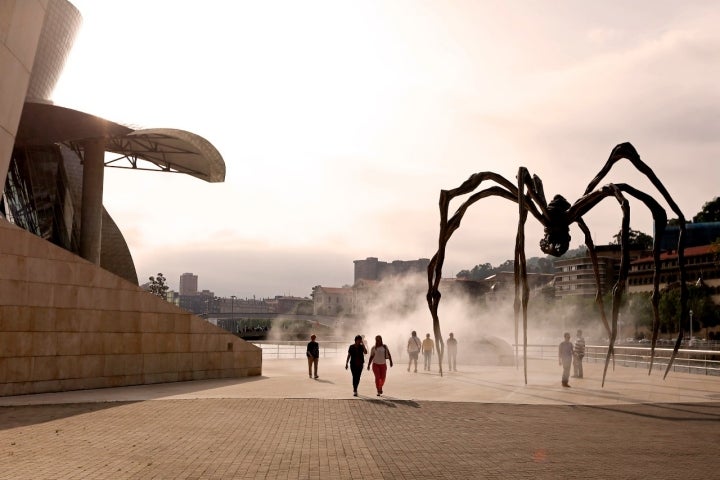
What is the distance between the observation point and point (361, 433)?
12047 millimetres

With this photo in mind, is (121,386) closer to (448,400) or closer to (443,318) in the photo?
(448,400)

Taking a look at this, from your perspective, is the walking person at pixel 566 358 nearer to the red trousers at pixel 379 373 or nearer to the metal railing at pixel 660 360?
the metal railing at pixel 660 360

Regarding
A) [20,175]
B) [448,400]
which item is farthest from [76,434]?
[20,175]

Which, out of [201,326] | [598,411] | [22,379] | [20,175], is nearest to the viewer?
[598,411]

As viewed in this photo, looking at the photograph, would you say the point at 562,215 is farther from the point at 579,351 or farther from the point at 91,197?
the point at 91,197

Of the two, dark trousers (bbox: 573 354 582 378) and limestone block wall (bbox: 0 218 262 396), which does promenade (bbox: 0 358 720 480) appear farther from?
dark trousers (bbox: 573 354 582 378)

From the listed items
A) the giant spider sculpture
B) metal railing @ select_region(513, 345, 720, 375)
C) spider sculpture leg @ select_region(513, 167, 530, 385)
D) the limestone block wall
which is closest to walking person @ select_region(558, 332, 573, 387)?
the giant spider sculpture

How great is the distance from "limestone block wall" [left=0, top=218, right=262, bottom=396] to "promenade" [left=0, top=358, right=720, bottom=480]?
0.87 metres

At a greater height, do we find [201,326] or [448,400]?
[201,326]

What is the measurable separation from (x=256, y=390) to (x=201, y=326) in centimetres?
453

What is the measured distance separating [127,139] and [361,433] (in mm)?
33464

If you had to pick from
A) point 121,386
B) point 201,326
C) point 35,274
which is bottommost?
point 121,386

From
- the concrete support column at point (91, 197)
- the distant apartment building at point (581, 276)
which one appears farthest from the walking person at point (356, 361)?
the distant apartment building at point (581, 276)

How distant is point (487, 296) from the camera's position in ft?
652
